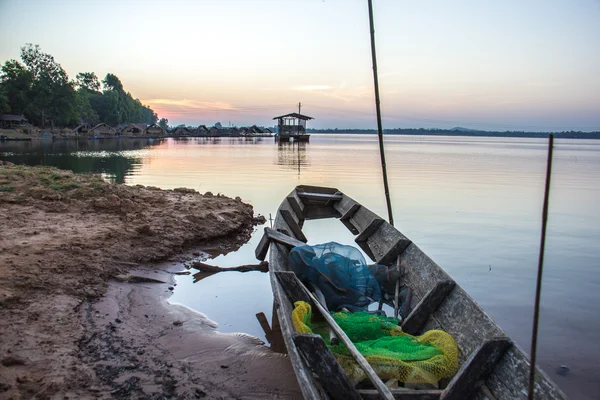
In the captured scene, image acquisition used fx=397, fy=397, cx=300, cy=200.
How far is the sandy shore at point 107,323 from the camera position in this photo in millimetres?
3381

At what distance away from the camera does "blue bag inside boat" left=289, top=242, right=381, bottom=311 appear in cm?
477

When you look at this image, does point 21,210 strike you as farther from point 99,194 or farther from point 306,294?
point 306,294

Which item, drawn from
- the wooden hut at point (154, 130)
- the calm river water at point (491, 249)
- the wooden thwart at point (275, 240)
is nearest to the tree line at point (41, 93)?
the wooden hut at point (154, 130)

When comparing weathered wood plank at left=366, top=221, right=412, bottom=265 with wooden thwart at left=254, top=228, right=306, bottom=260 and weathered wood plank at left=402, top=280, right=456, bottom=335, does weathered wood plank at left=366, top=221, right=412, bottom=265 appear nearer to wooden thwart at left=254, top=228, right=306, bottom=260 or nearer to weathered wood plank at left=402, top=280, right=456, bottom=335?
wooden thwart at left=254, top=228, right=306, bottom=260

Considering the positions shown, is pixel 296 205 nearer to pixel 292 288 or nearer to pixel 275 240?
pixel 275 240

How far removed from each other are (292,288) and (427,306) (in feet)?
4.46

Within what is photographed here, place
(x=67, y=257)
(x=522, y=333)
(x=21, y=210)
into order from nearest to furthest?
1. (x=522, y=333)
2. (x=67, y=257)
3. (x=21, y=210)

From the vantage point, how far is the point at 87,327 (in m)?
4.20

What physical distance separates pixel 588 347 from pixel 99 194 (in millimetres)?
9806

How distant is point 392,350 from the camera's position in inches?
133

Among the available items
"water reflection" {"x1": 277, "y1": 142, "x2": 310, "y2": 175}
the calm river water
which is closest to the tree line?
"water reflection" {"x1": 277, "y1": 142, "x2": 310, "y2": 175}

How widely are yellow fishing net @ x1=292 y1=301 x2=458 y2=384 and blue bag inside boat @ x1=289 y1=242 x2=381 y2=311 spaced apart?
0.80 metres

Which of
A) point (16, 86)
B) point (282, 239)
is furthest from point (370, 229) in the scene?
point (16, 86)

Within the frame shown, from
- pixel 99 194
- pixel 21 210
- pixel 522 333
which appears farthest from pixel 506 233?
pixel 21 210
